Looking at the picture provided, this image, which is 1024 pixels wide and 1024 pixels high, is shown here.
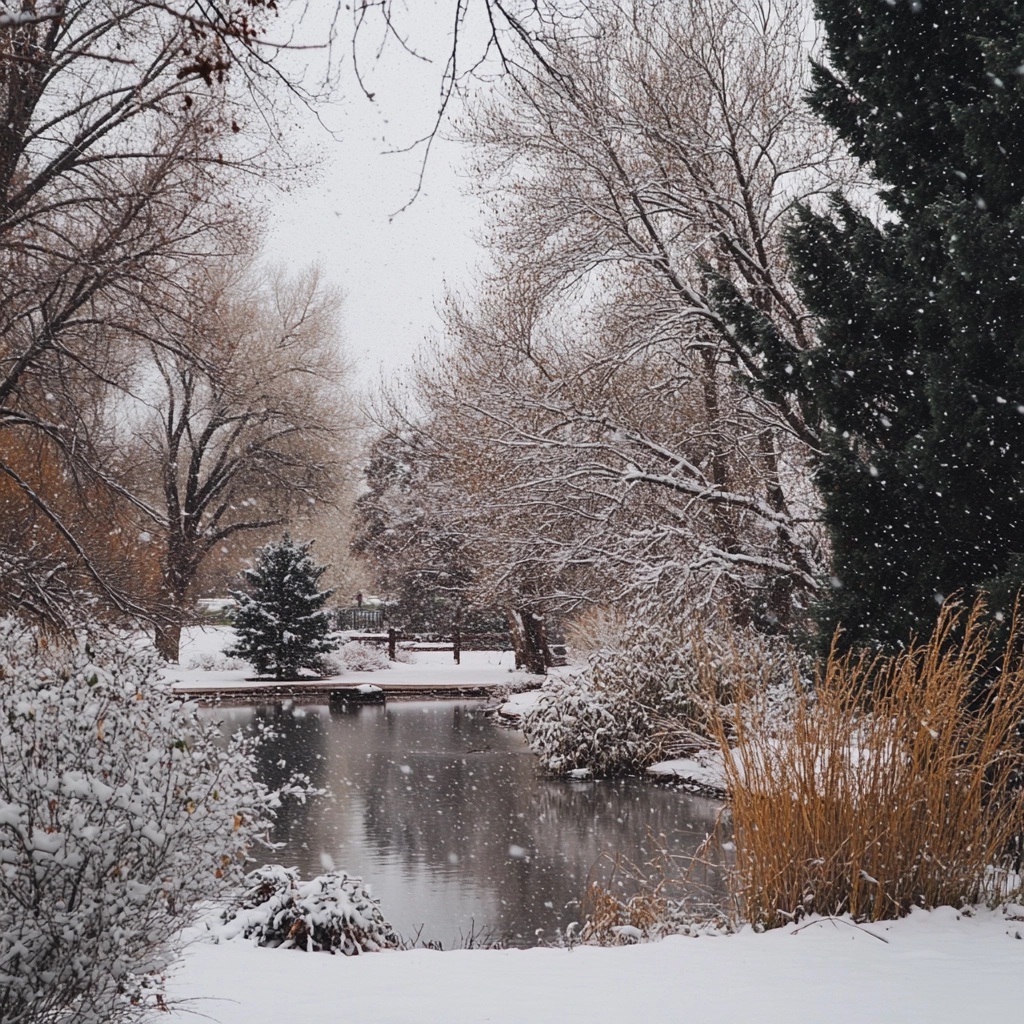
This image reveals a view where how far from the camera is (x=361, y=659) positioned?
2398 centimetres

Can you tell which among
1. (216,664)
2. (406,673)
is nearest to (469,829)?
(406,673)

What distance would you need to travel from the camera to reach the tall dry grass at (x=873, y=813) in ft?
14.2

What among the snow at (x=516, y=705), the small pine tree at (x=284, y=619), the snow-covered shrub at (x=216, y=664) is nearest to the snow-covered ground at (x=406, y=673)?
the snow-covered shrub at (x=216, y=664)

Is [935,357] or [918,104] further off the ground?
[918,104]

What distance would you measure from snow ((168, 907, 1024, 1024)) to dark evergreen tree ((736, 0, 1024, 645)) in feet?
6.59

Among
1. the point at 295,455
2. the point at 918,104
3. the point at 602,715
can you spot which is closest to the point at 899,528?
the point at 918,104

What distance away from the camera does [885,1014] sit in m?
3.14

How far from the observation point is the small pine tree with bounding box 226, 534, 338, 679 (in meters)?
21.6

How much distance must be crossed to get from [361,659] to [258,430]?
19.7 ft

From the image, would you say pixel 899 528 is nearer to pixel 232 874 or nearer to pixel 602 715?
pixel 232 874

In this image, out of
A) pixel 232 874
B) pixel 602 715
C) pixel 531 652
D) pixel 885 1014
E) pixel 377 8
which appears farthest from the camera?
pixel 531 652

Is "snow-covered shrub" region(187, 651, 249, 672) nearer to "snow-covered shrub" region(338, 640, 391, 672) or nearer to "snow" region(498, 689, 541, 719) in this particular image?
"snow-covered shrub" region(338, 640, 391, 672)

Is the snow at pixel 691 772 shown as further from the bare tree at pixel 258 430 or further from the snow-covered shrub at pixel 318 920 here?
the bare tree at pixel 258 430

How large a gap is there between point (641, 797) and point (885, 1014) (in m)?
6.80
